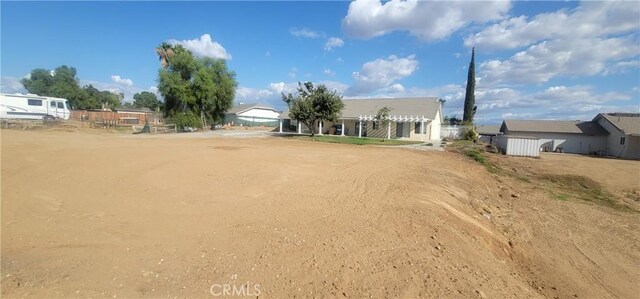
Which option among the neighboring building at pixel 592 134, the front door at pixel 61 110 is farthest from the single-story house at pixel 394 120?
the front door at pixel 61 110

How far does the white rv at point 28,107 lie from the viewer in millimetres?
29078

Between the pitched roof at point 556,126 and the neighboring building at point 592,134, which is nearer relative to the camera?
the neighboring building at point 592,134

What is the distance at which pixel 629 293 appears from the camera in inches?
240

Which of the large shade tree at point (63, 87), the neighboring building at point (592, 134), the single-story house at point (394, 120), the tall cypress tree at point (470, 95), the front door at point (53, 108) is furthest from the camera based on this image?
the large shade tree at point (63, 87)

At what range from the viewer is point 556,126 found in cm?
3784

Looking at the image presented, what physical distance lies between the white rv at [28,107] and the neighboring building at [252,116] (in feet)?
79.7

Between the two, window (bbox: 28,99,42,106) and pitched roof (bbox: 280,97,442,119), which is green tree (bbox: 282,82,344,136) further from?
window (bbox: 28,99,42,106)

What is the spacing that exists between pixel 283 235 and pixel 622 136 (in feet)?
131

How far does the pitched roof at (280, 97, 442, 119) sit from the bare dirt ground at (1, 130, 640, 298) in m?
25.7

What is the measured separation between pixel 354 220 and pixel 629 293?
5.37 metres

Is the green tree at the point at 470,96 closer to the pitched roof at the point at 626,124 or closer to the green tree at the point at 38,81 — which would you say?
the pitched roof at the point at 626,124

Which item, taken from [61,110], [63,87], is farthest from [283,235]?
[63,87]

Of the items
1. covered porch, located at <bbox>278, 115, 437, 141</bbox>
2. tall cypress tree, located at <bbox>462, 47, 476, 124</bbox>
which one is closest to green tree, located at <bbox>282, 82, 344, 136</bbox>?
covered porch, located at <bbox>278, 115, 437, 141</bbox>

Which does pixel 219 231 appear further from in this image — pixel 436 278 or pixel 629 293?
pixel 629 293
